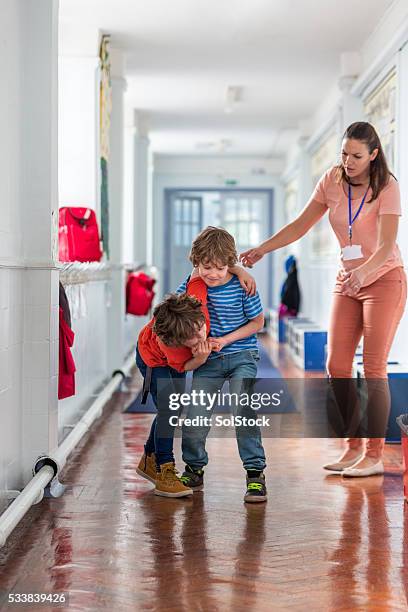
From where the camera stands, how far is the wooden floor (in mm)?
2709

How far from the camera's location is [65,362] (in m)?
4.36

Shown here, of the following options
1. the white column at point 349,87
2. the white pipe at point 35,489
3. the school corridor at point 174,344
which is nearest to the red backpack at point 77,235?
the school corridor at point 174,344

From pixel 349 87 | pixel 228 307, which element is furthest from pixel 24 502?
pixel 349 87

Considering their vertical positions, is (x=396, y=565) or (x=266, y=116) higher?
(x=266, y=116)

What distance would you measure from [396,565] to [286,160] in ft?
41.6

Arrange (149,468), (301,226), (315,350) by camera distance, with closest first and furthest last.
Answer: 1. (149,468)
2. (301,226)
3. (315,350)

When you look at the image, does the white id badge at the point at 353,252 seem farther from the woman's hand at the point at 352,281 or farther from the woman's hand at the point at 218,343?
the woman's hand at the point at 218,343

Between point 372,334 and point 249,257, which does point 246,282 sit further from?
point 372,334

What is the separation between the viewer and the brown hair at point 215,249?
3666 mm

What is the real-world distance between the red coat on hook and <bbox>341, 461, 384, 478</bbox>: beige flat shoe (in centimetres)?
135

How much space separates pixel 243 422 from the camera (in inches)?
149

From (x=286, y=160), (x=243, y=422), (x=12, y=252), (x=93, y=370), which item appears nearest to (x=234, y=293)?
(x=243, y=422)

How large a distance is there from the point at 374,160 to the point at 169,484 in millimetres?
1662

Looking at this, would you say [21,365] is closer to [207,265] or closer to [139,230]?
[207,265]
